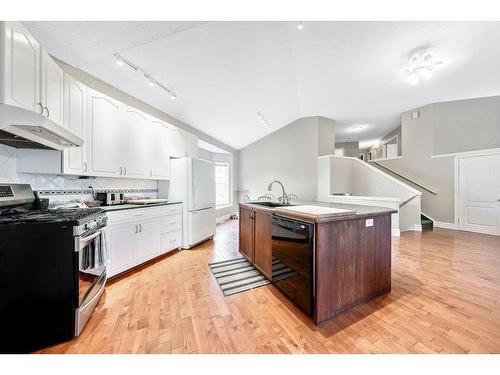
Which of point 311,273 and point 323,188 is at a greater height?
point 323,188

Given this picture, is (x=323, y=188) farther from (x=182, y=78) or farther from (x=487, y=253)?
(x=182, y=78)

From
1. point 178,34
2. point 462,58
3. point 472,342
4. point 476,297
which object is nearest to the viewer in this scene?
point 472,342

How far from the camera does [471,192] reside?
4832mm

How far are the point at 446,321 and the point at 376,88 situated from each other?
4.75 meters

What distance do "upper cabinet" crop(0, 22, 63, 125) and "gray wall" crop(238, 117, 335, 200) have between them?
18.1 ft

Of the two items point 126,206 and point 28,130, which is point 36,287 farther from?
point 126,206

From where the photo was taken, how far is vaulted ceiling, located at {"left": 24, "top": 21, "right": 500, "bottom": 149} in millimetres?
2129

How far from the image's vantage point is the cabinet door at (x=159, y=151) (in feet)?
Answer: 10.7

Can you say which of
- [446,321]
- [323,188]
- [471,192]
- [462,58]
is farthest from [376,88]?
[446,321]

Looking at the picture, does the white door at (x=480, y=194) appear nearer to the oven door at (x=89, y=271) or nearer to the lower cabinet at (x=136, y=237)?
the lower cabinet at (x=136, y=237)

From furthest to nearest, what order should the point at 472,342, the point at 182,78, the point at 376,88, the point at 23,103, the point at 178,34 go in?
the point at 376,88
the point at 182,78
the point at 178,34
the point at 23,103
the point at 472,342

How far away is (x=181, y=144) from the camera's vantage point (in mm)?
3816

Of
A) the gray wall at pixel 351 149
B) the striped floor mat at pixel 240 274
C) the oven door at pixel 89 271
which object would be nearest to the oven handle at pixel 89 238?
the oven door at pixel 89 271

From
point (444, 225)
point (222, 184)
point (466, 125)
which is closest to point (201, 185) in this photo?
point (222, 184)
